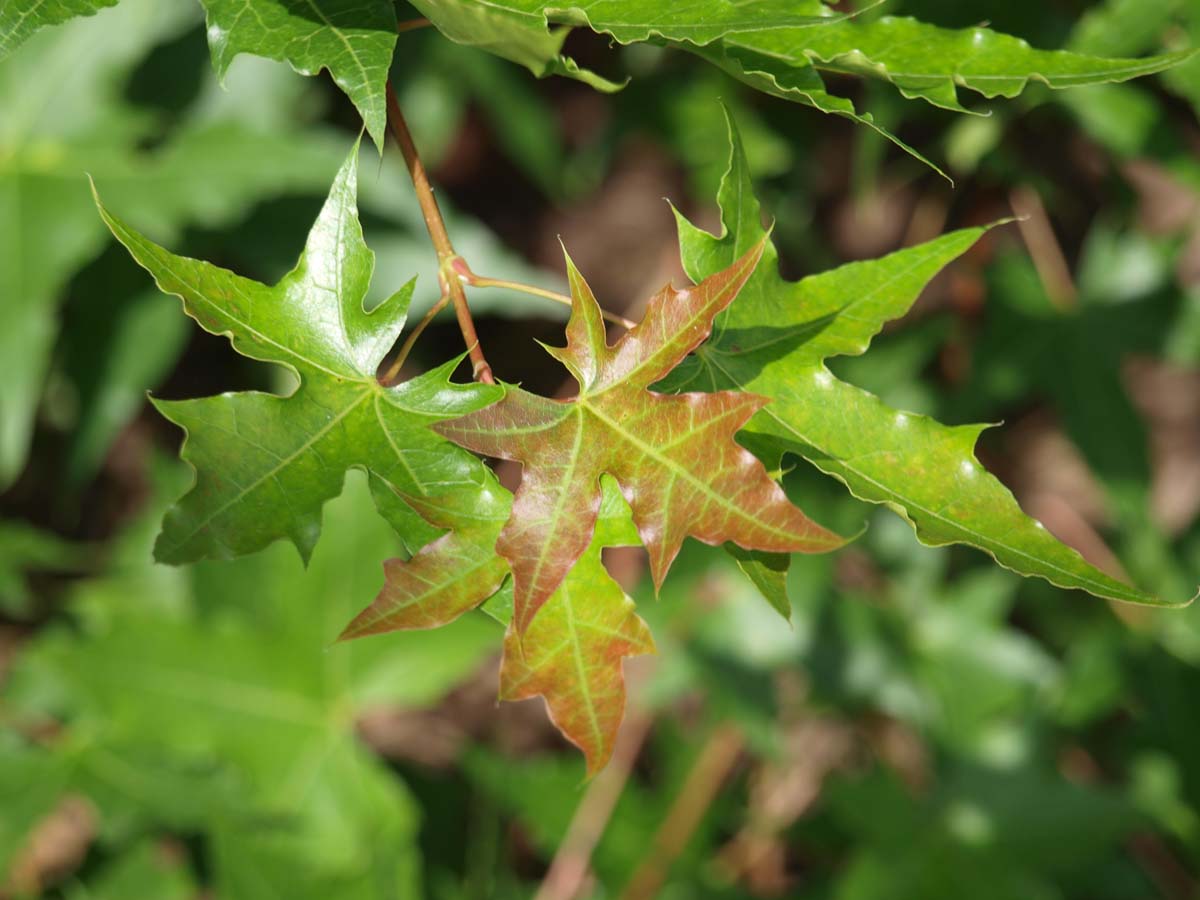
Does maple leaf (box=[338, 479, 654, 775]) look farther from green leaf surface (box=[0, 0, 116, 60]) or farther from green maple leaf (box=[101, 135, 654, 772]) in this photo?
green leaf surface (box=[0, 0, 116, 60])

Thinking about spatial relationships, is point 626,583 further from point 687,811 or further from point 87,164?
point 87,164

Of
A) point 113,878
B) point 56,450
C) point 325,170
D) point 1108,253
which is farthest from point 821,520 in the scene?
point 56,450

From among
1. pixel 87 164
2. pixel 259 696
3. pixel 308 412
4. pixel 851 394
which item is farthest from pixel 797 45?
pixel 259 696

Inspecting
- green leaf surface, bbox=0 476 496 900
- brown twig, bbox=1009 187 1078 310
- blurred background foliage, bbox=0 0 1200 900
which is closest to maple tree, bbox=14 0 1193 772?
blurred background foliage, bbox=0 0 1200 900

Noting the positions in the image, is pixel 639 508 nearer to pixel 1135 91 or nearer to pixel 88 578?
pixel 1135 91

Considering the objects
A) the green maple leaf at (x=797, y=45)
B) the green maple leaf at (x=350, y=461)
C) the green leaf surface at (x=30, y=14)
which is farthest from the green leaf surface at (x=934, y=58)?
the green leaf surface at (x=30, y=14)

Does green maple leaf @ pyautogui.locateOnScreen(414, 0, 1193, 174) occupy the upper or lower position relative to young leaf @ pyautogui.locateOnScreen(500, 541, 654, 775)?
upper
